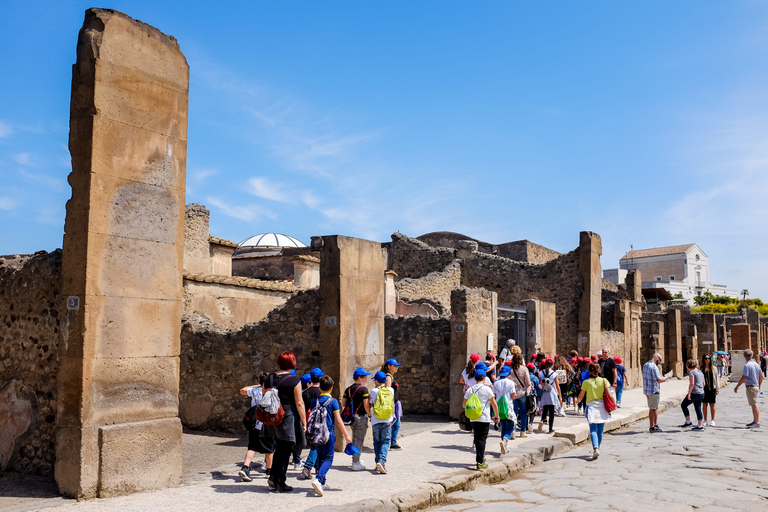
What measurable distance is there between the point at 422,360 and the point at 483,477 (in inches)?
246

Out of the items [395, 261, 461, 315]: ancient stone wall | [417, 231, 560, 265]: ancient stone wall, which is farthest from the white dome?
[395, 261, 461, 315]: ancient stone wall

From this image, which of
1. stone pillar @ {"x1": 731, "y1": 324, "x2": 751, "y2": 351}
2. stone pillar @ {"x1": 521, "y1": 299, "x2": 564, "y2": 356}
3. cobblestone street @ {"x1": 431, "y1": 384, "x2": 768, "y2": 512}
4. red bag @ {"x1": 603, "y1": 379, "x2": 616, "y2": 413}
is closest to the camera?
cobblestone street @ {"x1": 431, "y1": 384, "x2": 768, "y2": 512}

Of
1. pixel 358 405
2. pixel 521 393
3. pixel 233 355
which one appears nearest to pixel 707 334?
pixel 521 393

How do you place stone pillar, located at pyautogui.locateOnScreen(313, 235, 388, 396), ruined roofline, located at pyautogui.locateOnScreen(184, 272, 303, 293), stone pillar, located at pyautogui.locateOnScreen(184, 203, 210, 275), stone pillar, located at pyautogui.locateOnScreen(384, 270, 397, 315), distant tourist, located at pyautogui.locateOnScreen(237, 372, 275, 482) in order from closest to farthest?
distant tourist, located at pyautogui.locateOnScreen(237, 372, 275, 482)
stone pillar, located at pyautogui.locateOnScreen(313, 235, 388, 396)
ruined roofline, located at pyautogui.locateOnScreen(184, 272, 303, 293)
stone pillar, located at pyautogui.locateOnScreen(384, 270, 397, 315)
stone pillar, located at pyautogui.locateOnScreen(184, 203, 210, 275)

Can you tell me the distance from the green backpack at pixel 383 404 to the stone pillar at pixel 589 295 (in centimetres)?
1311

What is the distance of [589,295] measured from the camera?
67.8 ft

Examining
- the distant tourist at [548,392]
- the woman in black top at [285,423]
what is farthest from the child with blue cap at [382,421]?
the distant tourist at [548,392]

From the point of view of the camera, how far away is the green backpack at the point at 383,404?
8242 millimetres

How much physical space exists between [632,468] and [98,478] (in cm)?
645

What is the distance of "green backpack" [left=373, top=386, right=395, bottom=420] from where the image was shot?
8.24 meters

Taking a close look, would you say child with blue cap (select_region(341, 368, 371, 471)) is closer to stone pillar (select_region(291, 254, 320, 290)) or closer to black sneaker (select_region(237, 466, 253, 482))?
black sneaker (select_region(237, 466, 253, 482))

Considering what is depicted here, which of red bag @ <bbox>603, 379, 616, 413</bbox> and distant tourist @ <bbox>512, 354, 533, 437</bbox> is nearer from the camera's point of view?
red bag @ <bbox>603, 379, 616, 413</bbox>

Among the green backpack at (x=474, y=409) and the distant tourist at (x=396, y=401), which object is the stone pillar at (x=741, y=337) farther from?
the green backpack at (x=474, y=409)

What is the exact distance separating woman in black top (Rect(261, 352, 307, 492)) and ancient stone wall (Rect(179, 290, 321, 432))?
3.19 metres
